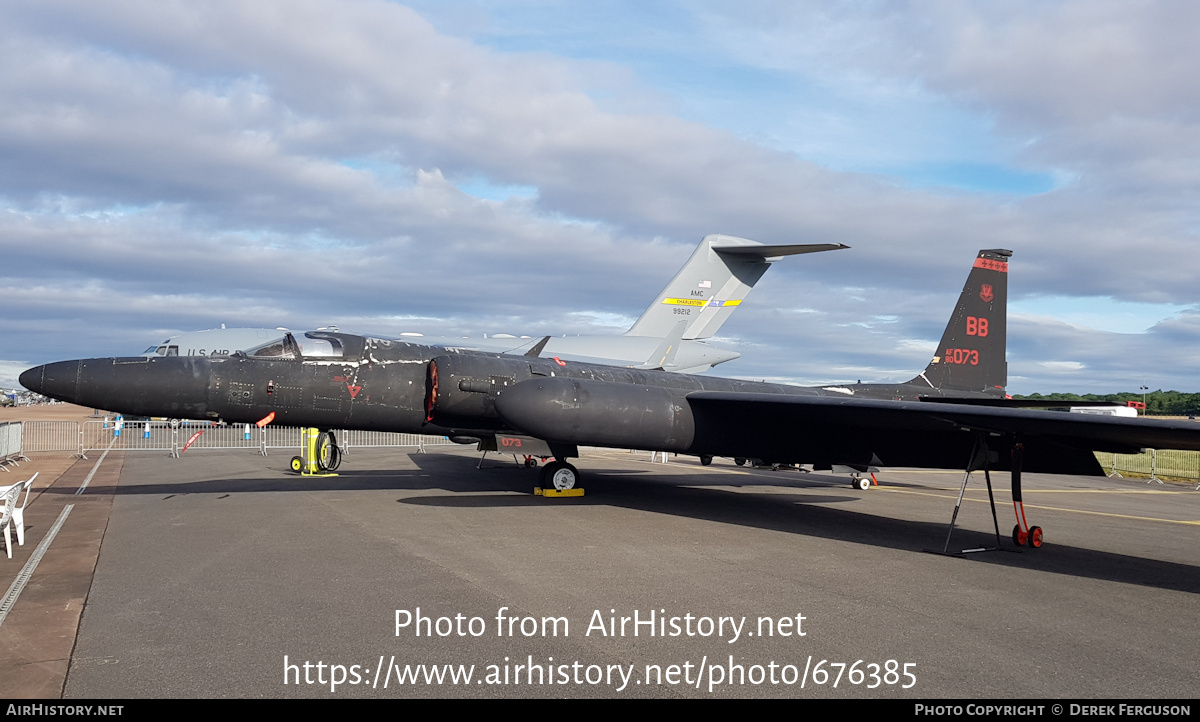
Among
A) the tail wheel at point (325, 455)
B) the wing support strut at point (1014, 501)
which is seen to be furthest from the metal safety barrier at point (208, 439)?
the wing support strut at point (1014, 501)

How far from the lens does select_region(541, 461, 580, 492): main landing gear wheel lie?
1409 cm

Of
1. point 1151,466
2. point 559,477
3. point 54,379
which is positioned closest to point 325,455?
point 559,477

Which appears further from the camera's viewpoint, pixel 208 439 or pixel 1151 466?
pixel 208 439

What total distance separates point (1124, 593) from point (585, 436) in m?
6.63

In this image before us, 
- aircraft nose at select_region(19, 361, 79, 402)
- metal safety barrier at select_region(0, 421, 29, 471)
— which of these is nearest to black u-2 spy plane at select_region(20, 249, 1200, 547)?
aircraft nose at select_region(19, 361, 79, 402)

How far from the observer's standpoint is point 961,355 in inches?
633

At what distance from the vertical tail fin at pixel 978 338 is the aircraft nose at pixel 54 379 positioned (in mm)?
15155

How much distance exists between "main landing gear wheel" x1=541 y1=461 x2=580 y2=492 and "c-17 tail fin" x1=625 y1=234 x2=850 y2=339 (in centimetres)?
1178

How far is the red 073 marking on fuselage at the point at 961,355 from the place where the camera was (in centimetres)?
1606

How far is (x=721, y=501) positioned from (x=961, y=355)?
20.1 feet

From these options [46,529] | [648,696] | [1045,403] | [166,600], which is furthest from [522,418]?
[1045,403]

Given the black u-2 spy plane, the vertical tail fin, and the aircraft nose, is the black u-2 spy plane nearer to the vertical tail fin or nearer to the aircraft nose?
the aircraft nose

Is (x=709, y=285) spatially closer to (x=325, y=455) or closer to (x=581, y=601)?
(x=325, y=455)
